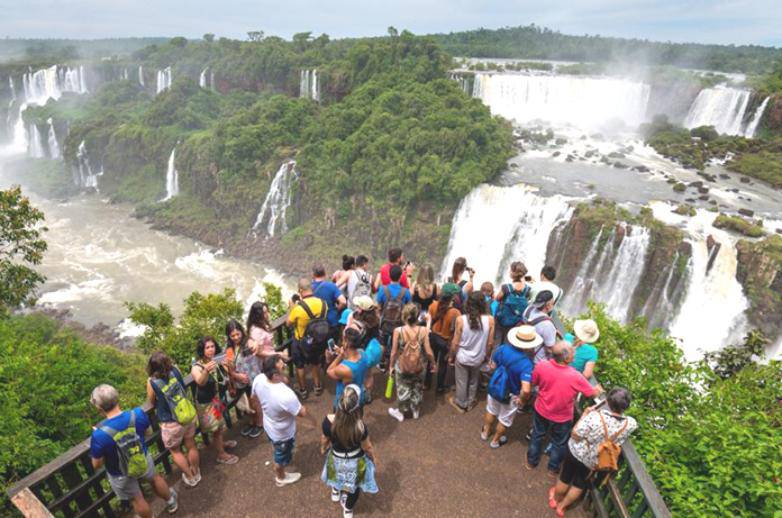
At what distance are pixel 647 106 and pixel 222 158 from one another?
124 feet

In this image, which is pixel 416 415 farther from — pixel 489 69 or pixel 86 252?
pixel 489 69

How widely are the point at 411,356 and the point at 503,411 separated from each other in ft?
4.41

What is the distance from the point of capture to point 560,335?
5.77m

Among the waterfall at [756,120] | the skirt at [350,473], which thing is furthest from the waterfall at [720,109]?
the skirt at [350,473]

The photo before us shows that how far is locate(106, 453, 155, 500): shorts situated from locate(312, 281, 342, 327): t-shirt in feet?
8.70

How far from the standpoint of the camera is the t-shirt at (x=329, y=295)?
6.16 meters

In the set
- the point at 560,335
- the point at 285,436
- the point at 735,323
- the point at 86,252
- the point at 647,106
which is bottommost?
the point at 86,252

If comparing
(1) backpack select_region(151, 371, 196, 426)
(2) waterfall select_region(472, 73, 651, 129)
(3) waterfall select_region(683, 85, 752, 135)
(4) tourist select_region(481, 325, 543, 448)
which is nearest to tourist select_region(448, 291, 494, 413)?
(4) tourist select_region(481, 325, 543, 448)

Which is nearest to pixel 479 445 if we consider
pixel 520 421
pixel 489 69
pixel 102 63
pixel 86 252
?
pixel 520 421

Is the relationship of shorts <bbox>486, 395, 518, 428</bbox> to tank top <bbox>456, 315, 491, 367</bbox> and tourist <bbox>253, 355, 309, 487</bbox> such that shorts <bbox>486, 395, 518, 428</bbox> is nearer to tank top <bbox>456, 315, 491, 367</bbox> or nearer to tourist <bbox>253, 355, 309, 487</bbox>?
tank top <bbox>456, 315, 491, 367</bbox>

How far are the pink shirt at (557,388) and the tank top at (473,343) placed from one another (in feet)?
3.10

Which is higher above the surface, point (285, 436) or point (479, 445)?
point (285, 436)

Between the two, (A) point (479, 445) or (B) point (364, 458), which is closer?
(B) point (364, 458)

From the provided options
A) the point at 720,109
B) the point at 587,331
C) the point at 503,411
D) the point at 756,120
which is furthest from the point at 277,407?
the point at 720,109
